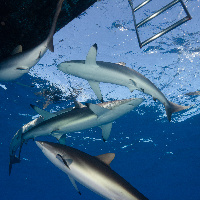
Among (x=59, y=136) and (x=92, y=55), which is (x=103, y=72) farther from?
(x=59, y=136)

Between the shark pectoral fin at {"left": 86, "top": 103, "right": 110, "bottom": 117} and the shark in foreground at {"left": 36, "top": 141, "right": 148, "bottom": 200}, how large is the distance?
0.95m

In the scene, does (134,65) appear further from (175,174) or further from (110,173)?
(175,174)

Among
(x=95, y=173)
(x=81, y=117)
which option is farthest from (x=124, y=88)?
(x=95, y=173)

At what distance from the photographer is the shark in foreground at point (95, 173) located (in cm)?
268

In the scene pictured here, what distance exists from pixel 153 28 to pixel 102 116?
7177mm

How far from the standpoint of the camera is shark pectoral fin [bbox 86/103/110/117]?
3.46m

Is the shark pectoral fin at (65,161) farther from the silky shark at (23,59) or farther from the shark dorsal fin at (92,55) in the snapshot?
the shark dorsal fin at (92,55)

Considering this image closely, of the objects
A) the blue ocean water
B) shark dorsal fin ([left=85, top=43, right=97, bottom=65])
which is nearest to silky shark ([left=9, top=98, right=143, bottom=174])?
shark dorsal fin ([left=85, top=43, right=97, bottom=65])

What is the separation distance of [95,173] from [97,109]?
1.30 meters

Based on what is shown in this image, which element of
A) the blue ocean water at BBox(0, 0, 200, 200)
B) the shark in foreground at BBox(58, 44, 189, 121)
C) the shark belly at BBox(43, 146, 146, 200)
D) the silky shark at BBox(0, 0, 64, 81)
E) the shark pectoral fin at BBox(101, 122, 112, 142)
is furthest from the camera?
the blue ocean water at BBox(0, 0, 200, 200)

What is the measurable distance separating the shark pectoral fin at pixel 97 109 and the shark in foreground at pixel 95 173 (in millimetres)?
953

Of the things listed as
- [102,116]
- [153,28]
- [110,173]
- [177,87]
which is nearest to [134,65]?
[153,28]

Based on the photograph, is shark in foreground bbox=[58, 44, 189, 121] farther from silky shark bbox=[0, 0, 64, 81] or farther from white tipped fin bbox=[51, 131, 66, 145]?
white tipped fin bbox=[51, 131, 66, 145]

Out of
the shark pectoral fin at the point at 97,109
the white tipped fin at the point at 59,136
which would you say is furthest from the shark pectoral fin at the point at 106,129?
the white tipped fin at the point at 59,136
